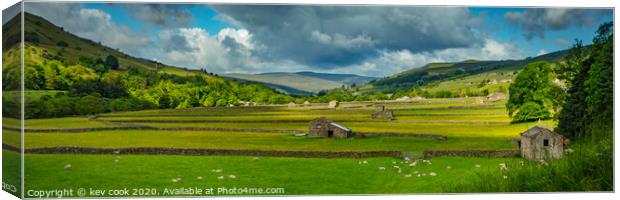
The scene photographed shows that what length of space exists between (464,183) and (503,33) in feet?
13.2

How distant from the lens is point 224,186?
53.7 feet

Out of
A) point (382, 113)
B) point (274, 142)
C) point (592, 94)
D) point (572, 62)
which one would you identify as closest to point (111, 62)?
point (274, 142)

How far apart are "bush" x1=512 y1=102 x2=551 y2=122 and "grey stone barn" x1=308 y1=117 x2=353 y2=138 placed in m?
4.22

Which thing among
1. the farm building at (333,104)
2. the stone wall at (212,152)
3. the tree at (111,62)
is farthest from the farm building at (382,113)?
the tree at (111,62)

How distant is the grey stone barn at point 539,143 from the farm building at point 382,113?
10.5 ft

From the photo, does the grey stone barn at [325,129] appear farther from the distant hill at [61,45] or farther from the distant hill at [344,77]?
the distant hill at [61,45]

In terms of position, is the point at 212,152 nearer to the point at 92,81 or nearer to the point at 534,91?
the point at 92,81

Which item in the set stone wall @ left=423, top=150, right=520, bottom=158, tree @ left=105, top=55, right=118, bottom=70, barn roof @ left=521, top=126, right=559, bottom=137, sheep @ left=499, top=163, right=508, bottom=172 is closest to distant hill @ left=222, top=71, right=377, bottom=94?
tree @ left=105, top=55, right=118, bottom=70

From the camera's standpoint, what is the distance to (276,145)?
1739 cm

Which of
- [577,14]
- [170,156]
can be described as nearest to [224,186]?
[170,156]

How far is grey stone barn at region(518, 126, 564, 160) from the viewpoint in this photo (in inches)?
671

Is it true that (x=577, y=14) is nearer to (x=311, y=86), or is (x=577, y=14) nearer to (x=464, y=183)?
(x=464, y=183)

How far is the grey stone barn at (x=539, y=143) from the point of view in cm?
1703

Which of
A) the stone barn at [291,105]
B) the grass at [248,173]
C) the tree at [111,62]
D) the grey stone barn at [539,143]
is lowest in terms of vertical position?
the grass at [248,173]
